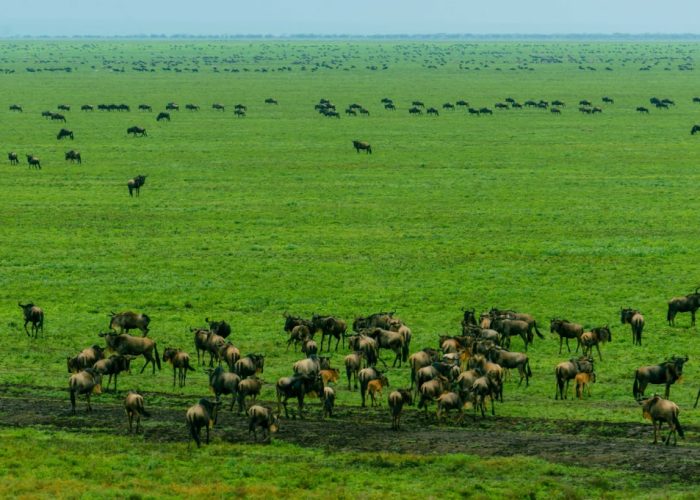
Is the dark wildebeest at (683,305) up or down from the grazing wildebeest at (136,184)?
down

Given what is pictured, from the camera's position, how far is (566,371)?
1035 inches

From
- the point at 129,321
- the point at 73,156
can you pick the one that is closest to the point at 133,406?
the point at 129,321

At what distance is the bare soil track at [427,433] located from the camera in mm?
22141

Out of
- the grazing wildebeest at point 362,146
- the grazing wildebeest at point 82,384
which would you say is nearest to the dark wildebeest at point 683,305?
the grazing wildebeest at point 82,384

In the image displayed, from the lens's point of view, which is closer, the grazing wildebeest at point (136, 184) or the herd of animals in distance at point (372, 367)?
the herd of animals in distance at point (372, 367)

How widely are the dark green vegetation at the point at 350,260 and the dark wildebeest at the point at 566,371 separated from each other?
15.6 inches

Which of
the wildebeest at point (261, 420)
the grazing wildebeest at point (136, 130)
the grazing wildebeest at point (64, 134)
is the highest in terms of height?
the grazing wildebeest at point (136, 130)

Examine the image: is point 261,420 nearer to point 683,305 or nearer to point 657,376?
point 657,376

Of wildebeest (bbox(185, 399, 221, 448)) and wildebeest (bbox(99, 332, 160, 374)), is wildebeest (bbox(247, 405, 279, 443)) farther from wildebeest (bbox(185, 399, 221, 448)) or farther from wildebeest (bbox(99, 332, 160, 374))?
wildebeest (bbox(99, 332, 160, 374))

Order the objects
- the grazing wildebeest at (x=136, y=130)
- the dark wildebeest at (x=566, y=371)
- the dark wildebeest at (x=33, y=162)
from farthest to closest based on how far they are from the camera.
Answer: the grazing wildebeest at (x=136, y=130), the dark wildebeest at (x=33, y=162), the dark wildebeest at (x=566, y=371)

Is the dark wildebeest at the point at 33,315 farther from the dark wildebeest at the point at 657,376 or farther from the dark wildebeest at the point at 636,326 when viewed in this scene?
the dark wildebeest at the point at 636,326

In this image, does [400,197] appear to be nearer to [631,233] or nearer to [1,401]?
[631,233]

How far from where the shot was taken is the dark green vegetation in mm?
22422

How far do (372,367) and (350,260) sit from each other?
16.2 m
